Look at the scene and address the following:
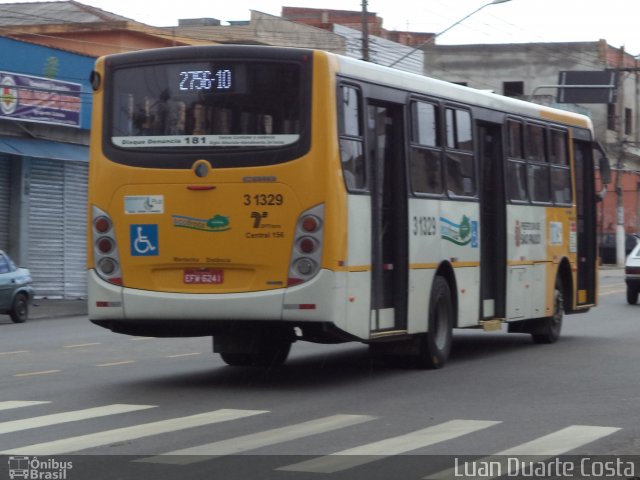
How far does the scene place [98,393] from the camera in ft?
41.7

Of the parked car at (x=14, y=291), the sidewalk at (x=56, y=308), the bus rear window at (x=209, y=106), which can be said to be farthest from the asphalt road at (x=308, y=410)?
the sidewalk at (x=56, y=308)

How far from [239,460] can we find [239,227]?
4.40 metres

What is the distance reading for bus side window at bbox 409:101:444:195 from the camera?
14.8 m

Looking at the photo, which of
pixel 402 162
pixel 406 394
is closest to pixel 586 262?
pixel 402 162

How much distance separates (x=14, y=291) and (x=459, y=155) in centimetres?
1210

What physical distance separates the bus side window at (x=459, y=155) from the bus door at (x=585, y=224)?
15.2 ft

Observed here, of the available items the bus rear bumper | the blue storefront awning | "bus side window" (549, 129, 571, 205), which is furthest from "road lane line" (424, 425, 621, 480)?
the blue storefront awning

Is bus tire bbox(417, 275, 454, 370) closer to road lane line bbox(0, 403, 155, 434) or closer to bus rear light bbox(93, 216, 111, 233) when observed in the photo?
bus rear light bbox(93, 216, 111, 233)

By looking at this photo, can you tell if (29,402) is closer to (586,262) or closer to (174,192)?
(174,192)

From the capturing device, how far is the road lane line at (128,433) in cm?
Result: 913

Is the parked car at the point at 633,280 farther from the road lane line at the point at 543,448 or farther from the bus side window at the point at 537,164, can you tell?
the road lane line at the point at 543,448

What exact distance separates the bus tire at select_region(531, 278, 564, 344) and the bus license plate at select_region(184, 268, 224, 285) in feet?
25.3

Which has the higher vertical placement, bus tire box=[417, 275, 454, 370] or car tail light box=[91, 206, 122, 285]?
car tail light box=[91, 206, 122, 285]

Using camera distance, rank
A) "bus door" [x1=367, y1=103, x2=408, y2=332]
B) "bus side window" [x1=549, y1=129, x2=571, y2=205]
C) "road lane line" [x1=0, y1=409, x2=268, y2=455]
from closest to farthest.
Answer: "road lane line" [x1=0, y1=409, x2=268, y2=455]
"bus door" [x1=367, y1=103, x2=408, y2=332]
"bus side window" [x1=549, y1=129, x2=571, y2=205]
